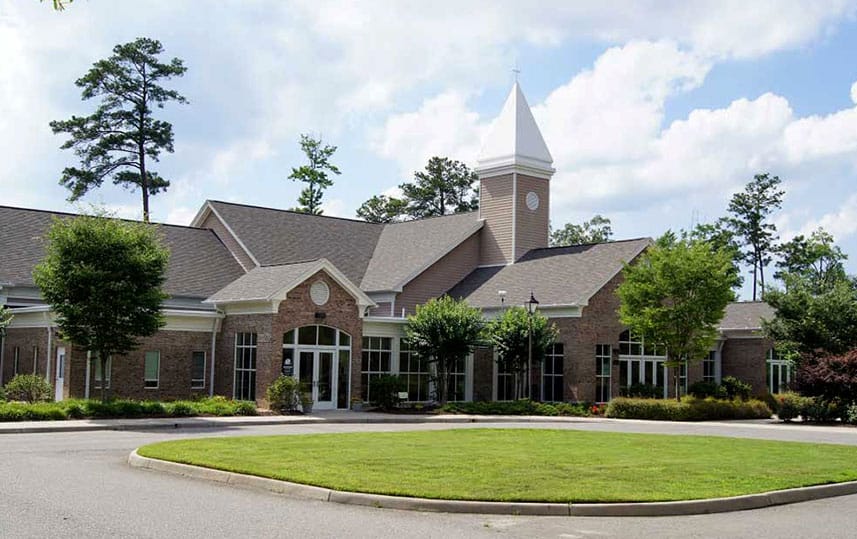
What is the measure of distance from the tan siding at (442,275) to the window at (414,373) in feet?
14.4

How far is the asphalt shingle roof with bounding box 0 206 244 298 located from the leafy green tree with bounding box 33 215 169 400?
24.4 feet

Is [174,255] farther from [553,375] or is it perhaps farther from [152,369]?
[553,375]

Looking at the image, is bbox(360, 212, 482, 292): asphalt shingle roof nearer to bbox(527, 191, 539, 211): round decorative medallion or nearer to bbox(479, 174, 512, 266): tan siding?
bbox(479, 174, 512, 266): tan siding

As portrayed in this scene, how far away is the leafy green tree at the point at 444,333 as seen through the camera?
3612 cm

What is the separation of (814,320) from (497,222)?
14919mm

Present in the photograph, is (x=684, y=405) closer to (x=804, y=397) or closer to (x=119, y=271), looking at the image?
(x=804, y=397)

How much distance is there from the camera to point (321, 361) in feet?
113

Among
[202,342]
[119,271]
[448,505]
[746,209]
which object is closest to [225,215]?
[202,342]

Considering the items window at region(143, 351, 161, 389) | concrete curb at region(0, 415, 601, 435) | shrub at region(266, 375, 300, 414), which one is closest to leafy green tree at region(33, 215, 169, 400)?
concrete curb at region(0, 415, 601, 435)

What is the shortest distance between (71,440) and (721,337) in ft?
106

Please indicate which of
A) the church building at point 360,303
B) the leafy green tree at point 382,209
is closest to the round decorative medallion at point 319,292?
the church building at point 360,303

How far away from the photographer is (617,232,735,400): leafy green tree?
35562 mm

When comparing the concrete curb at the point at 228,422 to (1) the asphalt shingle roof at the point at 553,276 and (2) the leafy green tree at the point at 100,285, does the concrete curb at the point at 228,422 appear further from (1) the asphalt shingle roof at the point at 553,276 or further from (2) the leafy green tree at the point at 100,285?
(1) the asphalt shingle roof at the point at 553,276

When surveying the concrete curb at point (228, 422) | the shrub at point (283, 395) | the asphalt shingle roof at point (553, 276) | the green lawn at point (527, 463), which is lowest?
the concrete curb at point (228, 422)
